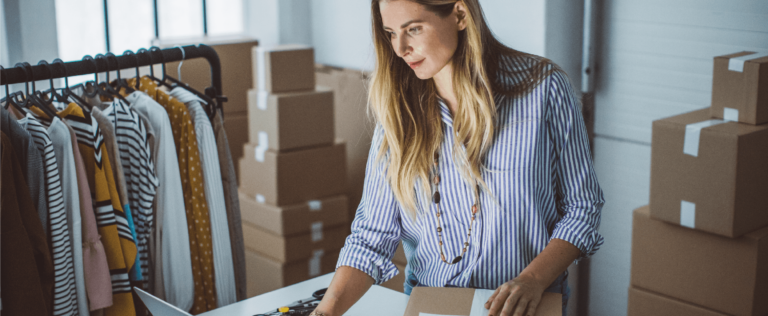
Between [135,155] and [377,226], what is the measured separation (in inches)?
28.6

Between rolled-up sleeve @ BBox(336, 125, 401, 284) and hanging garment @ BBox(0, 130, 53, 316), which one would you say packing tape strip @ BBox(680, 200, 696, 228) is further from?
hanging garment @ BBox(0, 130, 53, 316)

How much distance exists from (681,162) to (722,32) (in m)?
0.53

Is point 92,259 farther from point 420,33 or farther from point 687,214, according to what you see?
point 687,214

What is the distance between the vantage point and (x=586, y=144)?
4.07 feet

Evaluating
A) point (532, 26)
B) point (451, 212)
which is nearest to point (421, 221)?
point (451, 212)

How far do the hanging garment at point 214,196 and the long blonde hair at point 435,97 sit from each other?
691mm

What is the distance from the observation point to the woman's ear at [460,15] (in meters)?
1.21

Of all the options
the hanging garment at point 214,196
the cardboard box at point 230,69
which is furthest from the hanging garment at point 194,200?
the cardboard box at point 230,69

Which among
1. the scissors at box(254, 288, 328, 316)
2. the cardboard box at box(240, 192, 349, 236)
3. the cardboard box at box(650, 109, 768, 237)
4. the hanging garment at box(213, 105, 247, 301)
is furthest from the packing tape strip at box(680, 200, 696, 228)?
the cardboard box at box(240, 192, 349, 236)

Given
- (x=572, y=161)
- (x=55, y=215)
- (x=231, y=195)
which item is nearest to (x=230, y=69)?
(x=231, y=195)

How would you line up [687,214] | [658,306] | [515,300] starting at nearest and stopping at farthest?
[515,300]
[687,214]
[658,306]

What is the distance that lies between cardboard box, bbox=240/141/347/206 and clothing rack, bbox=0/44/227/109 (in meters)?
0.80

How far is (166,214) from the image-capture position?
1794 mm

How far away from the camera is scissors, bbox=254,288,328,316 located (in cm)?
139
